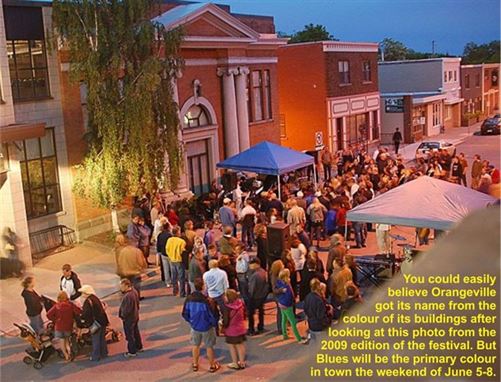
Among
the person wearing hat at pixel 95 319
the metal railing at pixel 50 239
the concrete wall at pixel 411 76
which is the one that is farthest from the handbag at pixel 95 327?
the concrete wall at pixel 411 76

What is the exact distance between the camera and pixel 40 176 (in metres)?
17.6

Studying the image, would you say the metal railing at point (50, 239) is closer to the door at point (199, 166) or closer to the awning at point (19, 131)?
the awning at point (19, 131)

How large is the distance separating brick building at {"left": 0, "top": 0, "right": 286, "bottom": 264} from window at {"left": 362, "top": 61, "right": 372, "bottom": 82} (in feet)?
40.6

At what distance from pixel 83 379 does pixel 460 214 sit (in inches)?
296

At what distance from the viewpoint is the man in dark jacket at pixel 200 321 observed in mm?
9188

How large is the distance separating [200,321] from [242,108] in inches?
685

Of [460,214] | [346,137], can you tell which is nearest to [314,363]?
[460,214]

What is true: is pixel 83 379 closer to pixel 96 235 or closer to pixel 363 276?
pixel 363 276

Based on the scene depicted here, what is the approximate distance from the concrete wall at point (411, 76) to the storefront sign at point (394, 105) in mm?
10313

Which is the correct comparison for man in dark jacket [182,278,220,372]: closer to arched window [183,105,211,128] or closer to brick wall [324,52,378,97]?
arched window [183,105,211,128]

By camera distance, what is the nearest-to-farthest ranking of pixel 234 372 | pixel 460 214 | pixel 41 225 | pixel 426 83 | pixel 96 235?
1. pixel 234 372
2. pixel 460 214
3. pixel 41 225
4. pixel 96 235
5. pixel 426 83

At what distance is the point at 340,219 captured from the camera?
16.0 m

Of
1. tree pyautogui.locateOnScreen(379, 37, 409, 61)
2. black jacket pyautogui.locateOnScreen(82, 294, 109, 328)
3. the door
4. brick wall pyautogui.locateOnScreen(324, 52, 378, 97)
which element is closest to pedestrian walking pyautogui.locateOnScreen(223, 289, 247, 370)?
black jacket pyautogui.locateOnScreen(82, 294, 109, 328)

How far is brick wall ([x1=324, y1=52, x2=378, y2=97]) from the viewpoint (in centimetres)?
3441
